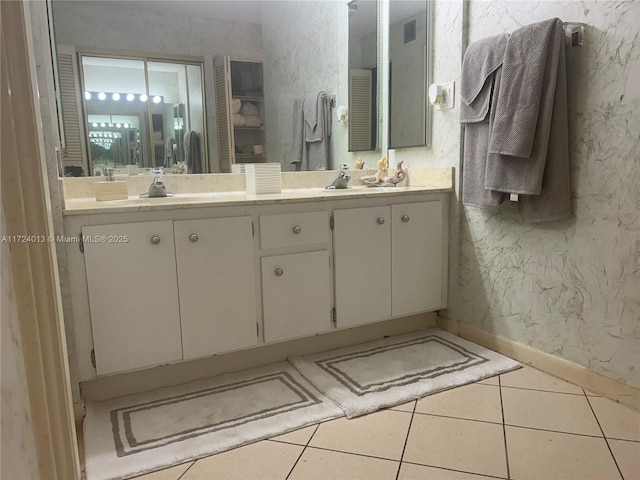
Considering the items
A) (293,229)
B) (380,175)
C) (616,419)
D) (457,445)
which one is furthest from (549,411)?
(380,175)

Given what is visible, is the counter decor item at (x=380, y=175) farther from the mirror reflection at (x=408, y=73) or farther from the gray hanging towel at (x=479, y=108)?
the gray hanging towel at (x=479, y=108)

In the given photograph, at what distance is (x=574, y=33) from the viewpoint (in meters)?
1.78

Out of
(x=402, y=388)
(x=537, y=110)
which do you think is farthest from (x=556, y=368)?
(x=537, y=110)

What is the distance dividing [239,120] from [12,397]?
78.0 inches

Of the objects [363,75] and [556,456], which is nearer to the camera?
[556,456]

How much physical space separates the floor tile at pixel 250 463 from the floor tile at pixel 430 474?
34cm

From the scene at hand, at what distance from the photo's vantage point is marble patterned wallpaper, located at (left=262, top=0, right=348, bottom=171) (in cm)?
247

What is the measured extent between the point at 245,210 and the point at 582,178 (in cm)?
131

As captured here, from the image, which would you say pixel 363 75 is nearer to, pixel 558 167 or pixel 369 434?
pixel 558 167

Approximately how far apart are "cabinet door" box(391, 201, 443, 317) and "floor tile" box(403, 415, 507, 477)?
751 millimetres

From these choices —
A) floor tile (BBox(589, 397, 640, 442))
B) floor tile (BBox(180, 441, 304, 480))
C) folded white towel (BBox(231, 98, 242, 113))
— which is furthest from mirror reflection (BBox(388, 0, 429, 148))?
floor tile (BBox(180, 441, 304, 480))

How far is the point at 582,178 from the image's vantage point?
1837 mm

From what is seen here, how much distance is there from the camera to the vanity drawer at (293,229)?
1.97 m

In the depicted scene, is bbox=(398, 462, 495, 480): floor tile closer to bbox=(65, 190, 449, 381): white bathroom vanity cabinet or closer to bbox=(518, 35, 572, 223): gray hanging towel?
bbox=(65, 190, 449, 381): white bathroom vanity cabinet
